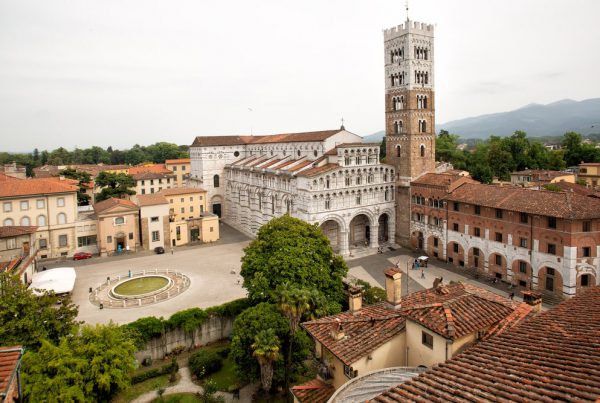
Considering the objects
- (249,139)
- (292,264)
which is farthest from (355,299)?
(249,139)

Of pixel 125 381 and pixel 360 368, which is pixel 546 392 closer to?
pixel 360 368

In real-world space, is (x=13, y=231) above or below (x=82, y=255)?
above

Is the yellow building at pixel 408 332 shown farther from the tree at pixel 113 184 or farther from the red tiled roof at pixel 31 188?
the tree at pixel 113 184

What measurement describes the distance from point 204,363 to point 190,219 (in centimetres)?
3526

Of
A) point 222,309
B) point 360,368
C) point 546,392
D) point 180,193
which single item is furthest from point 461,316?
point 180,193

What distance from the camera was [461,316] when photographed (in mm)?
16438

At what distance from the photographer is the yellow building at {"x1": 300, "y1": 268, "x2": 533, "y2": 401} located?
15.8 m

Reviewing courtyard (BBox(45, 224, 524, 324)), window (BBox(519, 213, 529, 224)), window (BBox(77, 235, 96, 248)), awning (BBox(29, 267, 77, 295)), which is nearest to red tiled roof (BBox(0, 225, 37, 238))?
awning (BBox(29, 267, 77, 295))

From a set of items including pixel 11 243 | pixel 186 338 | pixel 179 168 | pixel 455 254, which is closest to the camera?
pixel 186 338

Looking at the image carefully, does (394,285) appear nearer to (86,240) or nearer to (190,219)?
(190,219)

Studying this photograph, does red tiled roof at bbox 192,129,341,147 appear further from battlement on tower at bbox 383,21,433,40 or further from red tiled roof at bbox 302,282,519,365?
red tiled roof at bbox 302,282,519,365

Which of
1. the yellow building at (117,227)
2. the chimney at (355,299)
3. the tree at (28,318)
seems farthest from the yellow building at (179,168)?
the chimney at (355,299)

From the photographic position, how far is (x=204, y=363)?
27.6 m

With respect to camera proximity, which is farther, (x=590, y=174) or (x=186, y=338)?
(x=590, y=174)
